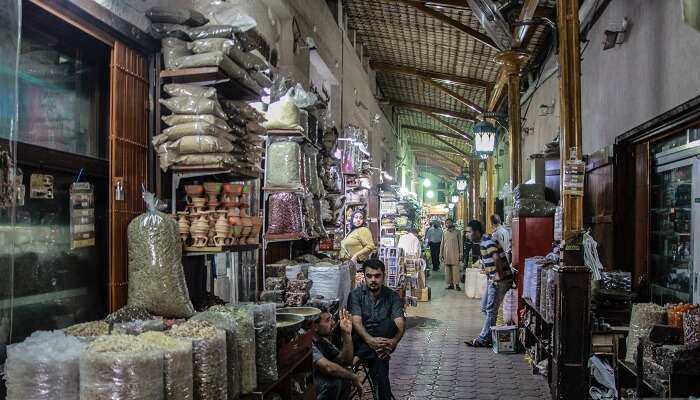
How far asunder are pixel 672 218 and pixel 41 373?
5.28m

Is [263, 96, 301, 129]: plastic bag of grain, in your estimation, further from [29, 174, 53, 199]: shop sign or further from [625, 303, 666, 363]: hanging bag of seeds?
[625, 303, 666, 363]: hanging bag of seeds

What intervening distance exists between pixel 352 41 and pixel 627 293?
817cm

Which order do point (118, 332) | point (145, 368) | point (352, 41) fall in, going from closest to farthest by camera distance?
point (145, 368), point (118, 332), point (352, 41)

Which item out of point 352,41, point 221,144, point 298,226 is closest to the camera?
point 221,144

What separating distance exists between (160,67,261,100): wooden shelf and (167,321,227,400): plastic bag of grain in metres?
1.47

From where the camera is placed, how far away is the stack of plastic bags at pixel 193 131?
125 inches

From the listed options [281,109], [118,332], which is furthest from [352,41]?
[118,332]

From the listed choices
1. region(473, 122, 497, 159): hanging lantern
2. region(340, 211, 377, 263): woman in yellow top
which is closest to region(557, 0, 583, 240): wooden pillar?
region(340, 211, 377, 263): woman in yellow top

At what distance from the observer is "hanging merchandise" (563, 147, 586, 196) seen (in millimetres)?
5258

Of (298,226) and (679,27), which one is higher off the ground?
(679,27)

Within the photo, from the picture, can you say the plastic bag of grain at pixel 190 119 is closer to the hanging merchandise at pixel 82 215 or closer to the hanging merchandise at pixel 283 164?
the hanging merchandise at pixel 82 215

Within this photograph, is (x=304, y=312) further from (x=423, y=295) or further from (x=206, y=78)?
(x=423, y=295)

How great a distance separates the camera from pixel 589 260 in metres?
5.45

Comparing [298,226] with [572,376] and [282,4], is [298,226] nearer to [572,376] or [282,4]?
[282,4]
